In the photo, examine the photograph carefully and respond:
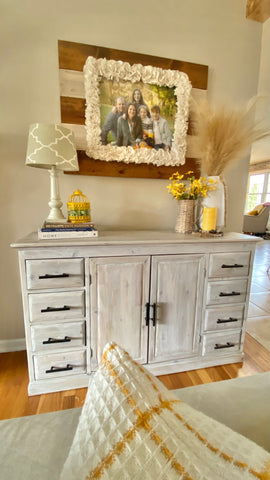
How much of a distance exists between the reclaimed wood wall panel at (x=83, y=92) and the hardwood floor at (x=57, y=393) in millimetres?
1436

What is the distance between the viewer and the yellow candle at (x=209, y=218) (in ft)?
4.83

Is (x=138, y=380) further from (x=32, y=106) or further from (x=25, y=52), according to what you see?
(x=25, y=52)

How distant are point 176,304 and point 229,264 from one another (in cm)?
44

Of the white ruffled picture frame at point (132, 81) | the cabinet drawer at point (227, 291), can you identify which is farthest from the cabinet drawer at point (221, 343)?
the white ruffled picture frame at point (132, 81)

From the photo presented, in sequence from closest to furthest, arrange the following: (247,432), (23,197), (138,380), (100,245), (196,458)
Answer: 1. (196,458)
2. (138,380)
3. (247,432)
4. (100,245)
5. (23,197)

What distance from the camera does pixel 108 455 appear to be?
34 centimetres

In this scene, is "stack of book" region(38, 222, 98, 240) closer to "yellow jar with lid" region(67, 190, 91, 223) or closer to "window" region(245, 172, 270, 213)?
"yellow jar with lid" region(67, 190, 91, 223)

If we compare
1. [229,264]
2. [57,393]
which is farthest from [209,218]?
[57,393]

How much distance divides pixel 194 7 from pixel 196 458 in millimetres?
2373

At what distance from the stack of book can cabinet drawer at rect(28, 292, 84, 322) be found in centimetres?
33

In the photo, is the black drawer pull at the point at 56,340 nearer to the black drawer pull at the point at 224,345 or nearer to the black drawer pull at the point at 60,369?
the black drawer pull at the point at 60,369

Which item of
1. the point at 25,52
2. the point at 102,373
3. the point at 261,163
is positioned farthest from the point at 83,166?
the point at 261,163

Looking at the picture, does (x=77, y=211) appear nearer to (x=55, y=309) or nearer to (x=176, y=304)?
(x=55, y=309)

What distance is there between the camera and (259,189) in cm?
794
